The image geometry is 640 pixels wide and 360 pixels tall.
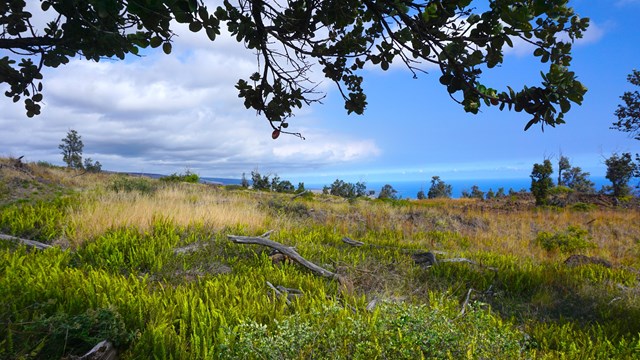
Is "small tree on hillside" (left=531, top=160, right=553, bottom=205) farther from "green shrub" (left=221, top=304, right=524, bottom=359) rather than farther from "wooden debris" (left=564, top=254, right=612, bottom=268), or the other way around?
"green shrub" (left=221, top=304, right=524, bottom=359)

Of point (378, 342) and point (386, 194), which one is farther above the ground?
point (386, 194)

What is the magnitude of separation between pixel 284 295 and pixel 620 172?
36203 mm

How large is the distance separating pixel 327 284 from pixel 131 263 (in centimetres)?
313

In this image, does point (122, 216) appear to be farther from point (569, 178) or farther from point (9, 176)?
point (569, 178)

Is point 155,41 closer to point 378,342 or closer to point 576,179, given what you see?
point 378,342

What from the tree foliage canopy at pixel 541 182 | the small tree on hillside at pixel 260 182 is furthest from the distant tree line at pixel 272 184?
the tree foliage canopy at pixel 541 182

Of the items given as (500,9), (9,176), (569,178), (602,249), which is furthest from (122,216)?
(569,178)

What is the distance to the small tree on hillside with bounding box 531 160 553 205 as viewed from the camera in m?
24.6

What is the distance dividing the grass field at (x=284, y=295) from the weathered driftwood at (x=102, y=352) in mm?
89

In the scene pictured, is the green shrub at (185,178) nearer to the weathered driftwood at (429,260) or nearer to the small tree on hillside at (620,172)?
the weathered driftwood at (429,260)

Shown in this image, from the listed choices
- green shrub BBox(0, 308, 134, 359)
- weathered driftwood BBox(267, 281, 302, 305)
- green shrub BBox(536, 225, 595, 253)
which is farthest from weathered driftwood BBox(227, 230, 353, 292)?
green shrub BBox(536, 225, 595, 253)

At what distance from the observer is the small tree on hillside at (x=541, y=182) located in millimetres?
24620

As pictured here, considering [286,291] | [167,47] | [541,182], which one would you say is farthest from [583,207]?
[167,47]

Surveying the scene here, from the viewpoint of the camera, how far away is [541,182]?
24812mm
